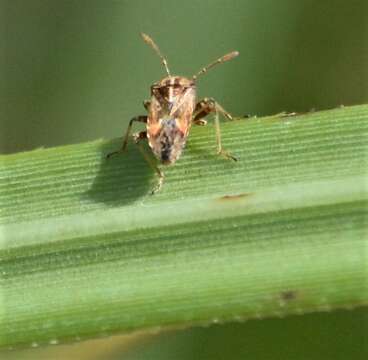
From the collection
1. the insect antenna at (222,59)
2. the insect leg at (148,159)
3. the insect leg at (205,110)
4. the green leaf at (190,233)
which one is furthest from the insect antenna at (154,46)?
the green leaf at (190,233)

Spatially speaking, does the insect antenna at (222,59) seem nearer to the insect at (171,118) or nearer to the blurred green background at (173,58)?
the insect at (171,118)

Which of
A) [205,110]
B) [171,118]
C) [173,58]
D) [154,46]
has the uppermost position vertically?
[173,58]

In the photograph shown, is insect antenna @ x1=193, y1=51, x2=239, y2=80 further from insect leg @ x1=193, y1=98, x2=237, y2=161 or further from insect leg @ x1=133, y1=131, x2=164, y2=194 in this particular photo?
insect leg @ x1=133, y1=131, x2=164, y2=194

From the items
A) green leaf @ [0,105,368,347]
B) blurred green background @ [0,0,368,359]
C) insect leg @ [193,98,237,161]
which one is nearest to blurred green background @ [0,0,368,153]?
blurred green background @ [0,0,368,359]

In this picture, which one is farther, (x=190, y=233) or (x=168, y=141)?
(x=168, y=141)

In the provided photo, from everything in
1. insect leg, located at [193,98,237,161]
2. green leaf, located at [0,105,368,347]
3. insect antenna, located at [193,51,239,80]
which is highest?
insect antenna, located at [193,51,239,80]

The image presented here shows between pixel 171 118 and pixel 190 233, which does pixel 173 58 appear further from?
pixel 190 233

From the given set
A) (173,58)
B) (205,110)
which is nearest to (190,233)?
(205,110)
